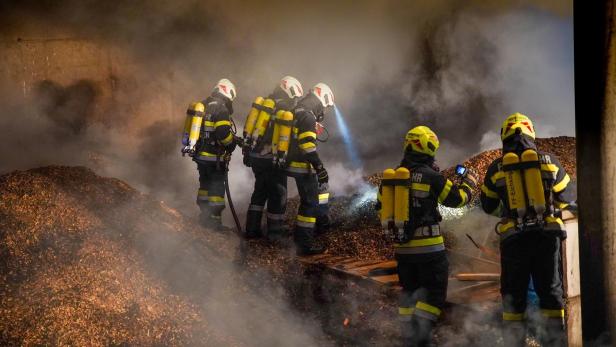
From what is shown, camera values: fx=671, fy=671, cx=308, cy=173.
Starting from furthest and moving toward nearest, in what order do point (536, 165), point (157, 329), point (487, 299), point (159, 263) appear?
point (159, 263) → point (487, 299) → point (157, 329) → point (536, 165)

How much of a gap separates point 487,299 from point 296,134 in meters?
3.25

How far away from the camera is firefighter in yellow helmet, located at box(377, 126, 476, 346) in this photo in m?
5.70

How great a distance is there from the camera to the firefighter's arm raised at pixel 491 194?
5.72m

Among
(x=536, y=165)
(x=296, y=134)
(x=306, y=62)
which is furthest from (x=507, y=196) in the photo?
(x=306, y=62)

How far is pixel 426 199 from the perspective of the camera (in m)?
5.74

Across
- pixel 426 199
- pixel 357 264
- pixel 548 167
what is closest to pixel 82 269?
pixel 357 264

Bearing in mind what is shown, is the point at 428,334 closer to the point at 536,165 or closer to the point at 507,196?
the point at 507,196

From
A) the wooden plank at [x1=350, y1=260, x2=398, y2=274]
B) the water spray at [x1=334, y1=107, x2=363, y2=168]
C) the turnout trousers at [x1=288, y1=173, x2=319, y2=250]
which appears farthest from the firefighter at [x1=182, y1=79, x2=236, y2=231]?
the water spray at [x1=334, y1=107, x2=363, y2=168]

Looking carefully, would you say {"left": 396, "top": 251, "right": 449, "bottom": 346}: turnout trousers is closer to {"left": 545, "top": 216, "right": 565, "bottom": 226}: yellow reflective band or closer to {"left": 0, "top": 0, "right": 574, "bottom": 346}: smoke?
{"left": 545, "top": 216, "right": 565, "bottom": 226}: yellow reflective band

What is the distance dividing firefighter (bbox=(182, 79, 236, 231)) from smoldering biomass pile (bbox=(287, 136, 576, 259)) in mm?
1413

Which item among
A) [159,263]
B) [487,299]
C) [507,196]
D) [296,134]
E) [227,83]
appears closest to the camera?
[507,196]

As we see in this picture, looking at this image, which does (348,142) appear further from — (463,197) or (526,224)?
(526,224)

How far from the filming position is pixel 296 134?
28.0ft

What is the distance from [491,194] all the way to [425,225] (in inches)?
24.7
